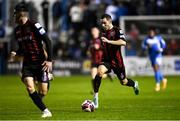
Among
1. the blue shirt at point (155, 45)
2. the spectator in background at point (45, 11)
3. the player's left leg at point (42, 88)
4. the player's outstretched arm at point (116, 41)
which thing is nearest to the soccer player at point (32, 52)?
the player's left leg at point (42, 88)

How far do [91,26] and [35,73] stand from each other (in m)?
22.6

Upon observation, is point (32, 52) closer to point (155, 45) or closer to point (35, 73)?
point (35, 73)

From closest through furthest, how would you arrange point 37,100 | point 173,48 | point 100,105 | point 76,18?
point 37,100
point 100,105
point 173,48
point 76,18

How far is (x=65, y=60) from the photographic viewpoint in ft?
124

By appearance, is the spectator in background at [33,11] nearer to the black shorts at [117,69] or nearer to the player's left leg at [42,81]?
the black shorts at [117,69]

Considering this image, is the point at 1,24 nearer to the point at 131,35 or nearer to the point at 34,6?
the point at 34,6

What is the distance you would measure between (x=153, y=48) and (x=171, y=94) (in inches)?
158

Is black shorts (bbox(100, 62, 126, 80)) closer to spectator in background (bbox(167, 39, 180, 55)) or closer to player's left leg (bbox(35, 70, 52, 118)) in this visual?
player's left leg (bbox(35, 70, 52, 118))

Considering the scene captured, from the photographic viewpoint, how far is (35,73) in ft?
51.0

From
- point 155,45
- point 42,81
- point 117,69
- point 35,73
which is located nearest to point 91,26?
point 155,45

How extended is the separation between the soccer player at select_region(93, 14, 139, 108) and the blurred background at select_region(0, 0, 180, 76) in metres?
18.4

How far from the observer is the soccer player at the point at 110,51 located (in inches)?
676

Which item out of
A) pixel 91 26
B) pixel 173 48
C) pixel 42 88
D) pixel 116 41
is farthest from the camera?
pixel 91 26

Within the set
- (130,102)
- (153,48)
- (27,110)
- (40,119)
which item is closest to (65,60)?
(153,48)
